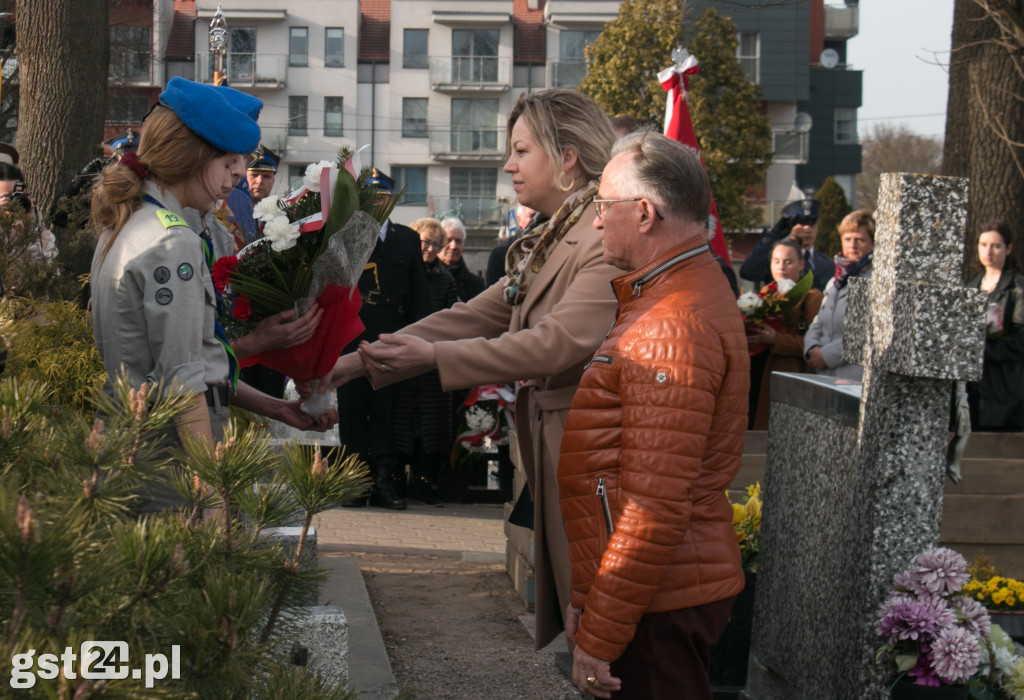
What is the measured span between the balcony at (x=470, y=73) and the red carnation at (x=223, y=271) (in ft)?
151

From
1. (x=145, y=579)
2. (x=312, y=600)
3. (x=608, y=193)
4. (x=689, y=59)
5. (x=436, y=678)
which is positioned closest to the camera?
(x=145, y=579)

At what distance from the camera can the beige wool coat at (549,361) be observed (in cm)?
334

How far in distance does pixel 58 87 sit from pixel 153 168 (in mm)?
4829

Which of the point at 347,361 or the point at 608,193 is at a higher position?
the point at 608,193

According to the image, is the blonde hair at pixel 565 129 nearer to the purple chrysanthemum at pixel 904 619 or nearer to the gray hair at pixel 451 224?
the purple chrysanthemum at pixel 904 619

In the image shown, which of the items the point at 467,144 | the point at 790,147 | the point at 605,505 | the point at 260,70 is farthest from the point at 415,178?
the point at 605,505

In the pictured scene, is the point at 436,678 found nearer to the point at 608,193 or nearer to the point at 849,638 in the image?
the point at 849,638

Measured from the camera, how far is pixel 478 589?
6.28m

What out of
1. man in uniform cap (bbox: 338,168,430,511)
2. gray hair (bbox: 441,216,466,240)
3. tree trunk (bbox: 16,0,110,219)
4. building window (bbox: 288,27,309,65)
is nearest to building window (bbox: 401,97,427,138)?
building window (bbox: 288,27,309,65)

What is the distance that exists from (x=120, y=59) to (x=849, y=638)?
26890mm

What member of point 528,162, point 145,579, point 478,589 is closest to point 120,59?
point 478,589

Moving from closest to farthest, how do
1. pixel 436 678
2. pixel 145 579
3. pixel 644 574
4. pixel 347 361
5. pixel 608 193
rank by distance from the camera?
pixel 145 579 < pixel 644 574 < pixel 608 193 < pixel 347 361 < pixel 436 678

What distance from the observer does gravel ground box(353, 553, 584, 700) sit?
4.77 m

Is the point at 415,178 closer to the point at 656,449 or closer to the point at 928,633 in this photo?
the point at 928,633
